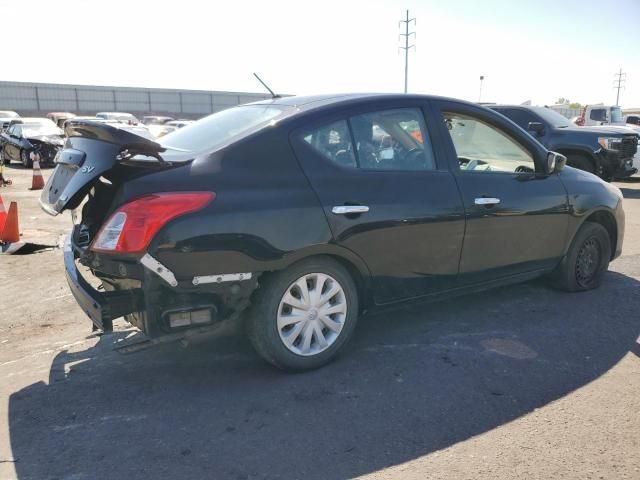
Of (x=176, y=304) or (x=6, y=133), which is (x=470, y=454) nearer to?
(x=176, y=304)

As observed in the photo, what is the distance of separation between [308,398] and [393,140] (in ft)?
6.01

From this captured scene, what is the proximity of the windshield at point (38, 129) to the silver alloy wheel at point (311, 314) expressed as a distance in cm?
1864

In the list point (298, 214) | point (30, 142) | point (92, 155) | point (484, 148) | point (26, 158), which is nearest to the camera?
point (92, 155)

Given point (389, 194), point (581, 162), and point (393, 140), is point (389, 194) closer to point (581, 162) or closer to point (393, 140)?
point (393, 140)

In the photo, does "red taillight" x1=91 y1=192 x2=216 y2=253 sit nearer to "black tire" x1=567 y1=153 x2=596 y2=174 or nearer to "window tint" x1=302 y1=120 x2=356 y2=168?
"window tint" x1=302 y1=120 x2=356 y2=168

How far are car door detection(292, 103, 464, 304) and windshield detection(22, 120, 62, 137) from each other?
18373 mm

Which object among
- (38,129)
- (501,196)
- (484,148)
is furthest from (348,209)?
(38,129)

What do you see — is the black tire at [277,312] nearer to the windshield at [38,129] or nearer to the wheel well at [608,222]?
the wheel well at [608,222]

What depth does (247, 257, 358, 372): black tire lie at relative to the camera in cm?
329

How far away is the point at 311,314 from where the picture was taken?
347 centimetres

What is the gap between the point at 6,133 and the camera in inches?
789

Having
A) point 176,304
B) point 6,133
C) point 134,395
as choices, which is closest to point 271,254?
point 176,304

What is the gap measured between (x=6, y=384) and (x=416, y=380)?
2.59 m

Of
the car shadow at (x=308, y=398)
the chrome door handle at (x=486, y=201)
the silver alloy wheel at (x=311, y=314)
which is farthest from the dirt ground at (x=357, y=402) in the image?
the chrome door handle at (x=486, y=201)
